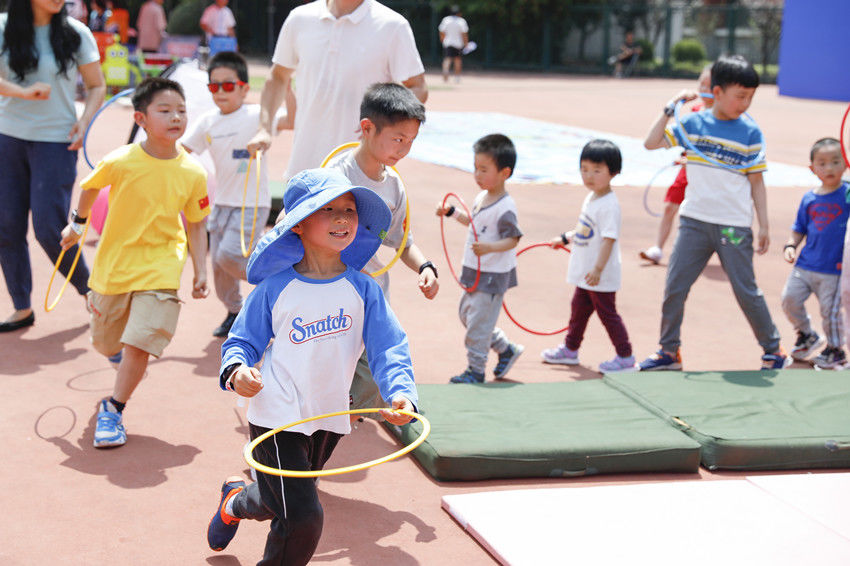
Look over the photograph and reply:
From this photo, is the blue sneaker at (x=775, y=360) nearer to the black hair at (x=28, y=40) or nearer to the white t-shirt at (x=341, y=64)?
the white t-shirt at (x=341, y=64)

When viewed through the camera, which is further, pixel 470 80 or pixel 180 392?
pixel 470 80

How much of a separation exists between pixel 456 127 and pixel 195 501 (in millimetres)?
14370

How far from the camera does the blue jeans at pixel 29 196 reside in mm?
6281

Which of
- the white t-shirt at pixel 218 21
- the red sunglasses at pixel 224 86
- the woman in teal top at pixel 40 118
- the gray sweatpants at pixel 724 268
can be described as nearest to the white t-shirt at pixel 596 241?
the gray sweatpants at pixel 724 268

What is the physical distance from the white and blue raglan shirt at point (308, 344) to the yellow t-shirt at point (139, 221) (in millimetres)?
1758

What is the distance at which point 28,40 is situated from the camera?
6.16 metres

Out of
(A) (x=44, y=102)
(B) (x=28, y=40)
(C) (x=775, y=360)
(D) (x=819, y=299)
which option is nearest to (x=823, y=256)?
(D) (x=819, y=299)

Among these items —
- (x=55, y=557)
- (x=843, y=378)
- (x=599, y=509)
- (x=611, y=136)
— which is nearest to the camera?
(x=55, y=557)

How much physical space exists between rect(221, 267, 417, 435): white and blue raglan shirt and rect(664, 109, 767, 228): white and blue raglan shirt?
10.7 ft

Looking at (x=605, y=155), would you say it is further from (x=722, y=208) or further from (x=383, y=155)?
(x=383, y=155)

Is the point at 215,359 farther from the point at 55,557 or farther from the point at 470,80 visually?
the point at 470,80

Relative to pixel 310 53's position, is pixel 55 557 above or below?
below

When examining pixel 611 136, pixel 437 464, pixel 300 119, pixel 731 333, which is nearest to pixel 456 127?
pixel 611 136

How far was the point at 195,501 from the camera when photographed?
4.21 m
